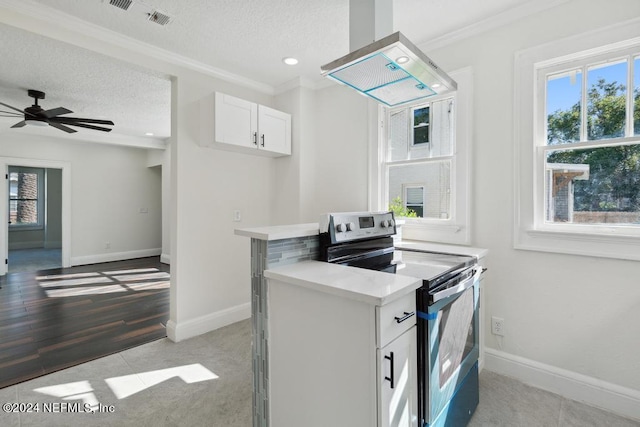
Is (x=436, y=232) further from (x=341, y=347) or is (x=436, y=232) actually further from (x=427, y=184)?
(x=341, y=347)

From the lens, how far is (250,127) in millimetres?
3105

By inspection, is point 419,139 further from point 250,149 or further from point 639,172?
point 250,149

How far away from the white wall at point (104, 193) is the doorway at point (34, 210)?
92.2 inches

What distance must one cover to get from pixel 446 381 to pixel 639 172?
1.75m

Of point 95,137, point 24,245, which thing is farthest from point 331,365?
point 24,245

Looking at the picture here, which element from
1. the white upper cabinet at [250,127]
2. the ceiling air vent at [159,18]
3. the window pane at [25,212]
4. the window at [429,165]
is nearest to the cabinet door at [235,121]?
the white upper cabinet at [250,127]

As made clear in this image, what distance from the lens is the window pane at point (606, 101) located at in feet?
6.26

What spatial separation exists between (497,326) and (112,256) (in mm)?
7199

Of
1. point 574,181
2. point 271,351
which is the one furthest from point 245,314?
point 574,181

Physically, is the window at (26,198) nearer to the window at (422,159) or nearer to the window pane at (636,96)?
the window at (422,159)

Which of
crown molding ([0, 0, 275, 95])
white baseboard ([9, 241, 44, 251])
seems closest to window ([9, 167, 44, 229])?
white baseboard ([9, 241, 44, 251])

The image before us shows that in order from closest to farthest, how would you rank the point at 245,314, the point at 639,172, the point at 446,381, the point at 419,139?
the point at 446,381, the point at 639,172, the point at 419,139, the point at 245,314

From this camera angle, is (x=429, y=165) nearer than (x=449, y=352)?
No

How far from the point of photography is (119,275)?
5.31m
